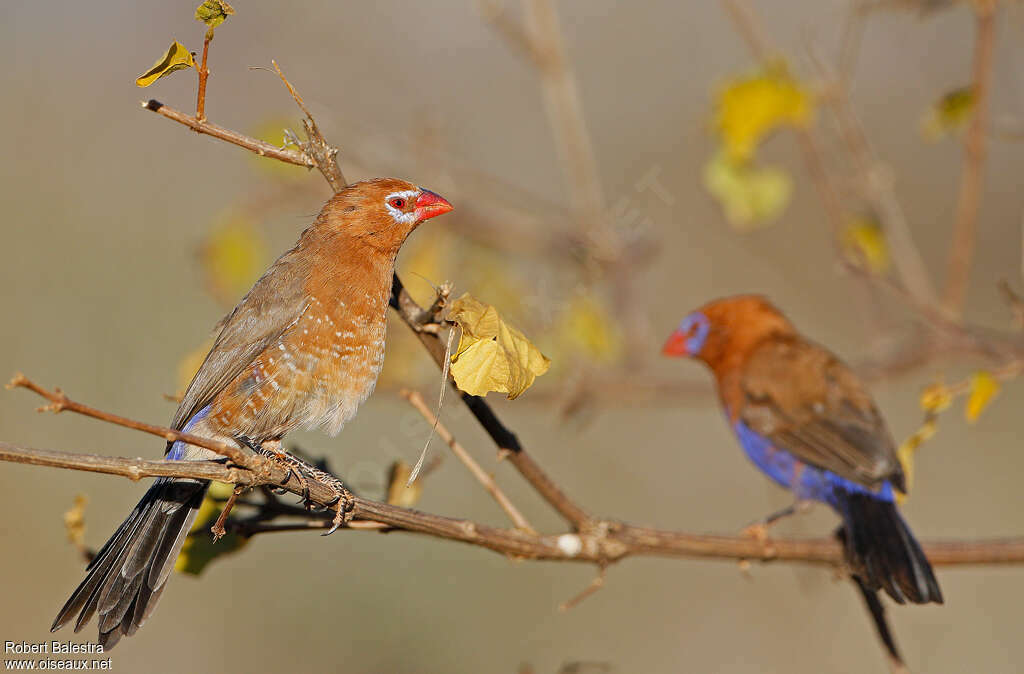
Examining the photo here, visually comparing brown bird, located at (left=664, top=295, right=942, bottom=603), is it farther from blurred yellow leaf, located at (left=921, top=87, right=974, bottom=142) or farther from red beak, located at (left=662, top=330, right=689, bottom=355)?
blurred yellow leaf, located at (left=921, top=87, right=974, bottom=142)

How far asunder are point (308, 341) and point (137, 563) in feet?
2.55

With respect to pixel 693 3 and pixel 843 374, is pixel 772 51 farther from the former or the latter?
Answer: pixel 693 3

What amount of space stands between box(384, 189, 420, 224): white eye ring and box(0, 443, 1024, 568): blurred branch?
0.98 meters

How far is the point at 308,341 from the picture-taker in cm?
290

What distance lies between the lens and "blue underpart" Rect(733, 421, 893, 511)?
4117 millimetres

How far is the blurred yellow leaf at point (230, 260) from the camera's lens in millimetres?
4145

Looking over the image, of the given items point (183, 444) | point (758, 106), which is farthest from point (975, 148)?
point (183, 444)

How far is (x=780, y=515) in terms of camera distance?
13.3 ft

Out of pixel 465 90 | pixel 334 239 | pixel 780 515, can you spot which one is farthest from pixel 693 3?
pixel 334 239

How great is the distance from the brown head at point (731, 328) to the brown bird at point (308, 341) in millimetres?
2190


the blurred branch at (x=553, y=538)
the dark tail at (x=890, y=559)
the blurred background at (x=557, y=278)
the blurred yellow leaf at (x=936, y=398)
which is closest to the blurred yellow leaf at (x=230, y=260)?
the blurred background at (x=557, y=278)

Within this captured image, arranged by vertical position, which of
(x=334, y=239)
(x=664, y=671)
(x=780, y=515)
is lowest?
(x=664, y=671)

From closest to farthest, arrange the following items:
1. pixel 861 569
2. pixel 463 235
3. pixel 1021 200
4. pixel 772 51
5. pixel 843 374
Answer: pixel 861 569 < pixel 772 51 < pixel 843 374 < pixel 463 235 < pixel 1021 200

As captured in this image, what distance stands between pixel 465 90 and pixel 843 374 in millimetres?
4810
